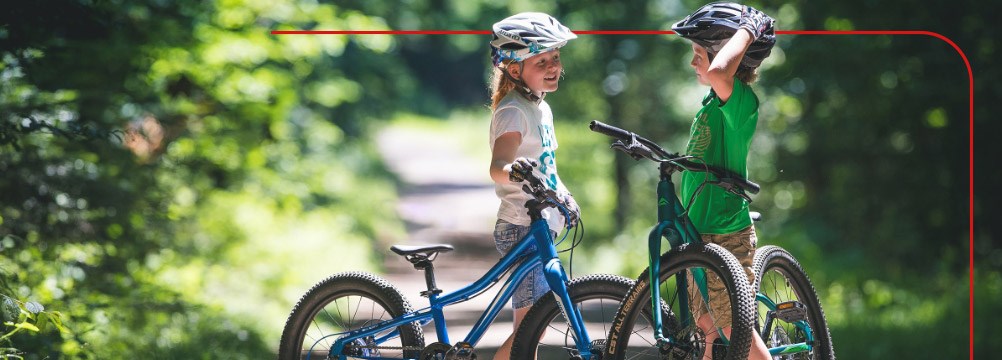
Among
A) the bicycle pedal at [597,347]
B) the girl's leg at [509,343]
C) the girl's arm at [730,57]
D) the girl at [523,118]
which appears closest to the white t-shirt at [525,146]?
the girl at [523,118]

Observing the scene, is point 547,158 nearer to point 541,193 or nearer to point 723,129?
point 541,193

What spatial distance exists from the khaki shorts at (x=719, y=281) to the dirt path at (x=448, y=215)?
121 centimetres

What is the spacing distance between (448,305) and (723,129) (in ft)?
3.99

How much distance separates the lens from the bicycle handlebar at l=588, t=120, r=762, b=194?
4066 millimetres

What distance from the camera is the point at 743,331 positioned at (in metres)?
3.77

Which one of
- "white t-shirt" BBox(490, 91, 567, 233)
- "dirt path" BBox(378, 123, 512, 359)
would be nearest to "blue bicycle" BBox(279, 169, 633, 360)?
"white t-shirt" BBox(490, 91, 567, 233)

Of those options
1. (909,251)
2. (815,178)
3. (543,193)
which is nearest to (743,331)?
(543,193)

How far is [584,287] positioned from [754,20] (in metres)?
1.08

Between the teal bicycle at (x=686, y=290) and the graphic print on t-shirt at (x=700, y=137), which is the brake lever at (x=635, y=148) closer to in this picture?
the teal bicycle at (x=686, y=290)

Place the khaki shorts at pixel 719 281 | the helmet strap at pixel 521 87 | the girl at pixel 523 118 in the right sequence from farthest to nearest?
1. the helmet strap at pixel 521 87
2. the girl at pixel 523 118
3. the khaki shorts at pixel 719 281

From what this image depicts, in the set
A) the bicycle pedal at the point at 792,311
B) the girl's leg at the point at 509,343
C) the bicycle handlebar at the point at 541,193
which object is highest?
the bicycle handlebar at the point at 541,193

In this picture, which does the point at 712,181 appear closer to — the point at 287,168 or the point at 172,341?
the point at 172,341

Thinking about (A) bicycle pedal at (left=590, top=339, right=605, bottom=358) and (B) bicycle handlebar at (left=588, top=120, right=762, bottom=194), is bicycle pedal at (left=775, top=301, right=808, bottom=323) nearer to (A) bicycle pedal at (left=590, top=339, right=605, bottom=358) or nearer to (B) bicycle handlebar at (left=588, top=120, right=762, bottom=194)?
(B) bicycle handlebar at (left=588, top=120, right=762, bottom=194)

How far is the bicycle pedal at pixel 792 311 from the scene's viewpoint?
430cm
